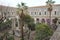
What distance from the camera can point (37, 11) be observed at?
60375mm

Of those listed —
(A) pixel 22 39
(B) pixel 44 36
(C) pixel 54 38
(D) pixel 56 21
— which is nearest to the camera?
(C) pixel 54 38

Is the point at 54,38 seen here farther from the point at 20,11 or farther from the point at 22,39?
the point at 20,11

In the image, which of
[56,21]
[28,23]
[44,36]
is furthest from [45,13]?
[44,36]

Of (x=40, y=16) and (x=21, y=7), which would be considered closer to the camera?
(x=21, y=7)

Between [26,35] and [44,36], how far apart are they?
409 inches

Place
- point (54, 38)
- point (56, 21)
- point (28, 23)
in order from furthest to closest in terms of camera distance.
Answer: point (56, 21) → point (28, 23) → point (54, 38)

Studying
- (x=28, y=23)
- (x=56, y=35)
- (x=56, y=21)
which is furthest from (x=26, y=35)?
(x=56, y=35)

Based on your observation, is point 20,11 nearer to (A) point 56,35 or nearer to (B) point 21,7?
(B) point 21,7

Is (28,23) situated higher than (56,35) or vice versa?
(56,35)

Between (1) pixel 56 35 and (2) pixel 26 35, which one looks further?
(2) pixel 26 35

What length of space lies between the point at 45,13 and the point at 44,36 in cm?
2945

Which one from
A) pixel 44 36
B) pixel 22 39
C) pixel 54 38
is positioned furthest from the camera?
pixel 22 39

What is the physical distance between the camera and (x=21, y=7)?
1560 inches

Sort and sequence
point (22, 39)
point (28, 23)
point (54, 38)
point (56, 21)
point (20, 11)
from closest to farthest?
point (54, 38) < point (22, 39) < point (20, 11) < point (28, 23) < point (56, 21)
